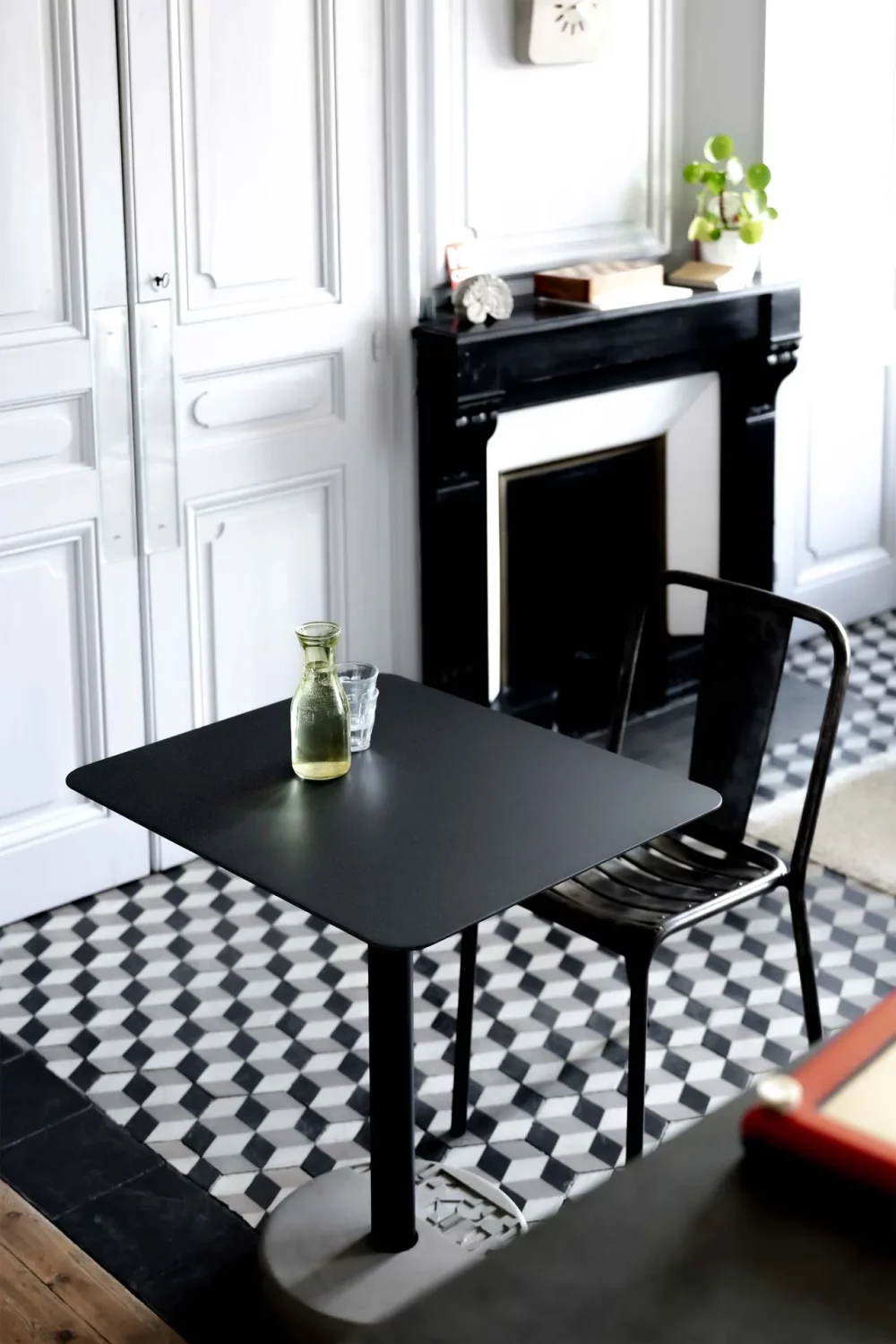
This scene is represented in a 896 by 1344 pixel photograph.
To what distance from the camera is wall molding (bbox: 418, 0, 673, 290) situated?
3.61 m

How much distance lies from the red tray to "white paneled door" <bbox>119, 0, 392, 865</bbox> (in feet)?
7.82

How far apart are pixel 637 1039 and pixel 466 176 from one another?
2.18 metres

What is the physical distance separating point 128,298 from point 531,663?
4.84 ft

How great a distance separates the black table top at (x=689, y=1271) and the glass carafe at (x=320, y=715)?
3.70 feet

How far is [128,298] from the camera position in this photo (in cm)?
321

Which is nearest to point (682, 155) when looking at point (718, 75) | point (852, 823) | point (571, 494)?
point (718, 75)

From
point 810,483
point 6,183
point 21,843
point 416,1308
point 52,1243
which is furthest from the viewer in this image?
point 810,483

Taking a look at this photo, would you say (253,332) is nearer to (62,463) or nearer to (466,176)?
(62,463)

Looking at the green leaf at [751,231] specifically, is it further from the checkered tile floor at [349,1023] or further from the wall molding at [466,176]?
the checkered tile floor at [349,1023]

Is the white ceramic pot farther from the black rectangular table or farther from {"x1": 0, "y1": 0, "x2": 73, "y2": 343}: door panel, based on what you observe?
the black rectangular table

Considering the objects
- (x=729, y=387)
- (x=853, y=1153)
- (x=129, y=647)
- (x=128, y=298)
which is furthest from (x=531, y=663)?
(x=853, y=1153)

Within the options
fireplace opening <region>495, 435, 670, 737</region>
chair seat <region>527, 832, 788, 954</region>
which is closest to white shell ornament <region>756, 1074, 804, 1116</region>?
chair seat <region>527, 832, 788, 954</region>

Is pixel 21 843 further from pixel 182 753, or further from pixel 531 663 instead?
pixel 531 663

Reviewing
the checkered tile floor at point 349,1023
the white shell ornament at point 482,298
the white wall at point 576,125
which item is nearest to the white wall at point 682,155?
the white wall at point 576,125
